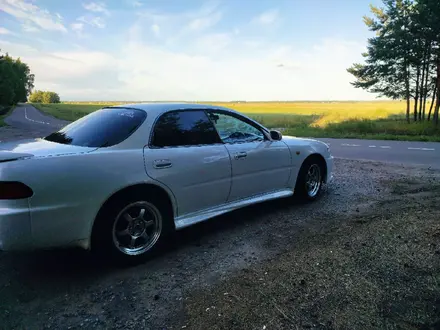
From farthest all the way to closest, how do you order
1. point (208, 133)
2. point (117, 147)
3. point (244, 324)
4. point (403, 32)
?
point (403, 32) < point (208, 133) < point (117, 147) < point (244, 324)

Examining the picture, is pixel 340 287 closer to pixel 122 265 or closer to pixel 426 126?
pixel 122 265

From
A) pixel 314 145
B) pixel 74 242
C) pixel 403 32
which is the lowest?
pixel 74 242

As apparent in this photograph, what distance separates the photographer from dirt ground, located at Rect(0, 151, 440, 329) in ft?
7.51

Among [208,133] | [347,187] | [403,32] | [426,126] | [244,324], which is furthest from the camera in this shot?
[403,32]

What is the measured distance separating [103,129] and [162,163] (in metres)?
0.67

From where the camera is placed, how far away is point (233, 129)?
13.5ft

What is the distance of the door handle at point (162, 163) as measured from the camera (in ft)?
10.4

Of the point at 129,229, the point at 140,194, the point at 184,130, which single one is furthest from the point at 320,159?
the point at 129,229

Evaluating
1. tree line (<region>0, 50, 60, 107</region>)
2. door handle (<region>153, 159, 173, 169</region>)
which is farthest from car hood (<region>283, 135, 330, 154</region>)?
tree line (<region>0, 50, 60, 107</region>)

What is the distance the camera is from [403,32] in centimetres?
2175

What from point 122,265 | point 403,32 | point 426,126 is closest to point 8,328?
point 122,265

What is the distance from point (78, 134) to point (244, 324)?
235 cm

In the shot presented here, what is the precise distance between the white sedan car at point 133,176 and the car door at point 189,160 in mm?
11

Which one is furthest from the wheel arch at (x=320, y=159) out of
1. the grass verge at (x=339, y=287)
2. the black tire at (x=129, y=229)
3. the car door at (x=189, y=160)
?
the black tire at (x=129, y=229)
